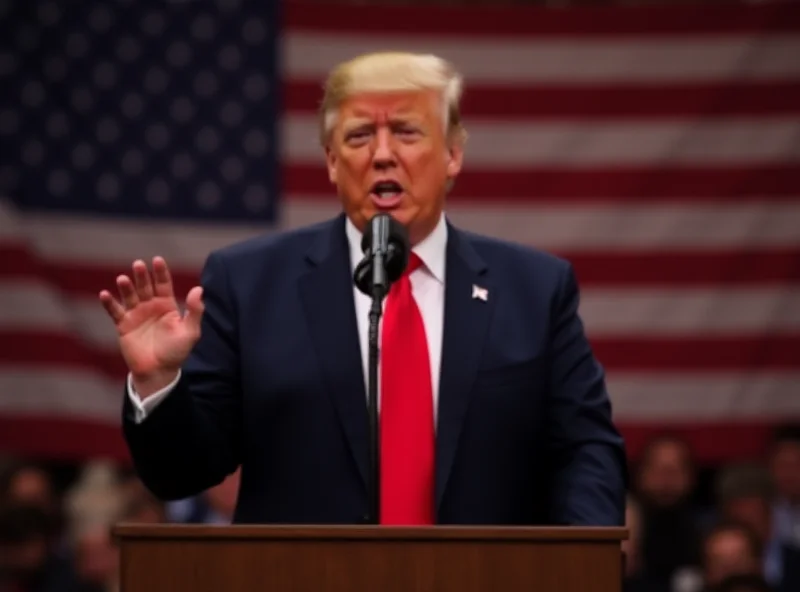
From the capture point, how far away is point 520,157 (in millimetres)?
7680

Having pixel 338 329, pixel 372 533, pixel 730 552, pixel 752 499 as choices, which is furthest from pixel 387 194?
pixel 752 499

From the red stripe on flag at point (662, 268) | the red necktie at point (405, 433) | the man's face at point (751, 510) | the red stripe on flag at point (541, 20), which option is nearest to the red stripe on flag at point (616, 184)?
the red stripe on flag at point (662, 268)

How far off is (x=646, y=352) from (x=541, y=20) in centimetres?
129

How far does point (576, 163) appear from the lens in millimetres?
7637

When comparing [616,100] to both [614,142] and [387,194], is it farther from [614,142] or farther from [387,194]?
[387,194]

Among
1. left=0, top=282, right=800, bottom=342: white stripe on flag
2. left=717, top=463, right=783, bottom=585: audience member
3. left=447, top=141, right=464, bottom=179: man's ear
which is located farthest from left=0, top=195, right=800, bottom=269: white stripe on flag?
left=447, top=141, right=464, bottom=179: man's ear

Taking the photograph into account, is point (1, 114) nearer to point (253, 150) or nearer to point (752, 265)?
point (253, 150)

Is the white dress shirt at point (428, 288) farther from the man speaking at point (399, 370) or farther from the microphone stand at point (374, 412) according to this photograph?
the microphone stand at point (374, 412)

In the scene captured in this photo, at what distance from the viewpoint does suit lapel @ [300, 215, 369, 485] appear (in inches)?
133

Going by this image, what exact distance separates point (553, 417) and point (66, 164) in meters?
4.52

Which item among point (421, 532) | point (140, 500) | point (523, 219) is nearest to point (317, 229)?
point (421, 532)

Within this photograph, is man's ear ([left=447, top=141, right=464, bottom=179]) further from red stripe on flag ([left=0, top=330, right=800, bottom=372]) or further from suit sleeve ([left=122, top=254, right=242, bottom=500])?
red stripe on flag ([left=0, top=330, right=800, bottom=372])

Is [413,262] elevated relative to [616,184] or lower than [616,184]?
lower

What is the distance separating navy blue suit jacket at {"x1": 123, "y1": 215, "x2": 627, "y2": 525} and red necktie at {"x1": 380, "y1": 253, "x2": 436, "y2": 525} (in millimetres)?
28
